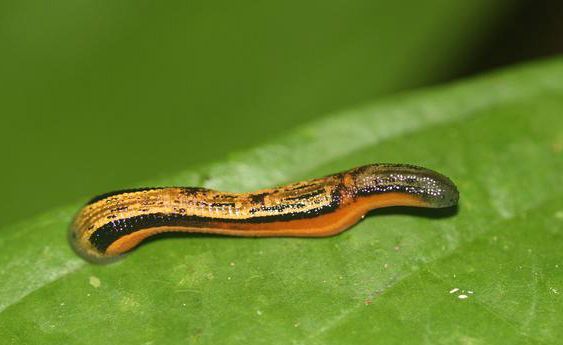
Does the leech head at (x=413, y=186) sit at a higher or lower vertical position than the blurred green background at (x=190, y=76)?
lower

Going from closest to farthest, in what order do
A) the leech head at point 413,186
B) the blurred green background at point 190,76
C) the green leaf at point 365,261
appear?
the green leaf at point 365,261 < the leech head at point 413,186 < the blurred green background at point 190,76

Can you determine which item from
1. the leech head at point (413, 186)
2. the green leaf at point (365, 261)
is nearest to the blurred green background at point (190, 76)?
the green leaf at point (365, 261)

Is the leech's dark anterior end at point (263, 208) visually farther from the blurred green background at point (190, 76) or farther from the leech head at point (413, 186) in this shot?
the blurred green background at point (190, 76)

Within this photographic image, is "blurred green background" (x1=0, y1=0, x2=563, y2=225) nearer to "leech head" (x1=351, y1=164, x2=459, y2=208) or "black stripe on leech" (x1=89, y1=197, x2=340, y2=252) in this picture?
"black stripe on leech" (x1=89, y1=197, x2=340, y2=252)

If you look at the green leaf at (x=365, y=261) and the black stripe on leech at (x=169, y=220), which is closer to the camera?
the green leaf at (x=365, y=261)

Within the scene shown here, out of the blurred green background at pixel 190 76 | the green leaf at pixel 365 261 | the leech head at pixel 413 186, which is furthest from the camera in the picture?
the blurred green background at pixel 190 76

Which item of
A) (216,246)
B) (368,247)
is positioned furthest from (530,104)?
(216,246)

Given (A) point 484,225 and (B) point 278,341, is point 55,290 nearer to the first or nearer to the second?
(B) point 278,341
